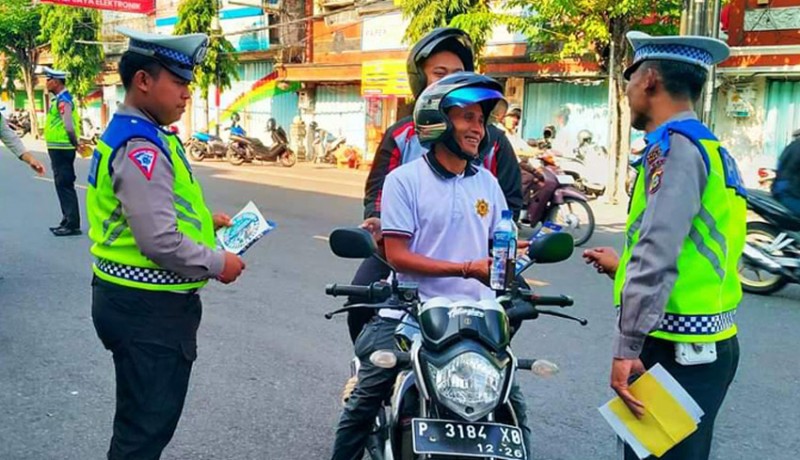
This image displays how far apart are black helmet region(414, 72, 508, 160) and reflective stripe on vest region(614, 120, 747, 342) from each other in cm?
59

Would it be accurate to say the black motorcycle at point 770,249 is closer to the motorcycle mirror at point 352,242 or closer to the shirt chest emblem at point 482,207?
the shirt chest emblem at point 482,207

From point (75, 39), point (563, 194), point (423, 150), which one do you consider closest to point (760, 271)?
point (563, 194)

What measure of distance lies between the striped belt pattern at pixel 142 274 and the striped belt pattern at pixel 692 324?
1573 mm

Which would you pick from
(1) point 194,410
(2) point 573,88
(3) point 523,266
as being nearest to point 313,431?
(1) point 194,410

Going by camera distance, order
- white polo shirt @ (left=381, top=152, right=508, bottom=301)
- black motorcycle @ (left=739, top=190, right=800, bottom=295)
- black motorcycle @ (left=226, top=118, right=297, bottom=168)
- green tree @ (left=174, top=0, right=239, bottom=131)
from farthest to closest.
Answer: green tree @ (left=174, top=0, right=239, bottom=131) → black motorcycle @ (left=226, top=118, right=297, bottom=168) → black motorcycle @ (left=739, top=190, right=800, bottom=295) → white polo shirt @ (left=381, top=152, right=508, bottom=301)

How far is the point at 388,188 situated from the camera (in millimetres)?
2713

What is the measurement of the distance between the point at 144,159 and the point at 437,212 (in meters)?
0.99

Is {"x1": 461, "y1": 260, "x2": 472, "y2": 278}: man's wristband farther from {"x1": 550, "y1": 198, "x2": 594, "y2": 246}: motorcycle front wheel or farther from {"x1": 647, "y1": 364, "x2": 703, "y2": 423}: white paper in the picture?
{"x1": 550, "y1": 198, "x2": 594, "y2": 246}: motorcycle front wheel

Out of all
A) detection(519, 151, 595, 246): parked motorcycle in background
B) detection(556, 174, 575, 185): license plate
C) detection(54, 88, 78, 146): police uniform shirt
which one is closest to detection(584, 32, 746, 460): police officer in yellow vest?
detection(519, 151, 595, 246): parked motorcycle in background

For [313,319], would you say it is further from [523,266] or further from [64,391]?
[523,266]

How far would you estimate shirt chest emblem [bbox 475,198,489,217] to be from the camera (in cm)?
272

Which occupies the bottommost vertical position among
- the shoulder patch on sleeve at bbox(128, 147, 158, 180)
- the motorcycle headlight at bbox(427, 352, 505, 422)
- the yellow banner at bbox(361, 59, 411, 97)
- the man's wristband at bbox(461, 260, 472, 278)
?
the motorcycle headlight at bbox(427, 352, 505, 422)

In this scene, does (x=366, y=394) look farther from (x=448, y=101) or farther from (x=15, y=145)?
(x=15, y=145)

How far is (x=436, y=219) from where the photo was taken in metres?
2.67
